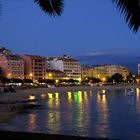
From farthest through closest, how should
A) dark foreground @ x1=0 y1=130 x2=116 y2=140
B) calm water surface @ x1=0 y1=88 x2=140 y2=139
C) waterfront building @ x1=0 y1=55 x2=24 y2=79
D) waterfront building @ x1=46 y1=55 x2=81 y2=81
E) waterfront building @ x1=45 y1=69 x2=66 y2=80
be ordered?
waterfront building @ x1=46 y1=55 x2=81 y2=81 → waterfront building @ x1=45 y1=69 x2=66 y2=80 → waterfront building @ x1=0 y1=55 x2=24 y2=79 → calm water surface @ x1=0 y1=88 x2=140 y2=139 → dark foreground @ x1=0 y1=130 x2=116 y2=140

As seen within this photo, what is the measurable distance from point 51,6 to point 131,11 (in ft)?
3.83

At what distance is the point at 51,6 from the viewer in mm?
4242

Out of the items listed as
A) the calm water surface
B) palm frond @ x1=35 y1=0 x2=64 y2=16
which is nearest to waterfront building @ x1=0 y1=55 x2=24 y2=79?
the calm water surface

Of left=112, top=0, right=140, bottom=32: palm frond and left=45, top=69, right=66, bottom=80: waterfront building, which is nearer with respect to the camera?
left=112, top=0, right=140, bottom=32: palm frond

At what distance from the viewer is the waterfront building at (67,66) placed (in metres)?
185

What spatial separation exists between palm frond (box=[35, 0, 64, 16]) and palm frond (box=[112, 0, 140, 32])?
959 millimetres

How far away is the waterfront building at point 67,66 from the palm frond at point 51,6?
6909 inches

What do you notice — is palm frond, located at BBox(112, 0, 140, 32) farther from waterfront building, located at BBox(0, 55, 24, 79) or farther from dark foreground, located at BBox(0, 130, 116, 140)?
waterfront building, located at BBox(0, 55, 24, 79)

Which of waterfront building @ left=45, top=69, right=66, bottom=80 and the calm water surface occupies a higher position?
waterfront building @ left=45, top=69, right=66, bottom=80

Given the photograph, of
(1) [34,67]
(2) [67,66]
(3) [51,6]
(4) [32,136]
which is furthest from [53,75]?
(3) [51,6]

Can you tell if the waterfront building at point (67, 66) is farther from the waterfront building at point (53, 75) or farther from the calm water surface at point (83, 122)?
the calm water surface at point (83, 122)

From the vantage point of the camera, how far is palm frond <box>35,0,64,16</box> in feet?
13.5

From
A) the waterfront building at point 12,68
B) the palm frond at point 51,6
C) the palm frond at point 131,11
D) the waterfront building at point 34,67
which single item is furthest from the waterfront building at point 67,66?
the palm frond at point 131,11

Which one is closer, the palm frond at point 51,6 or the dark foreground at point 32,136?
the palm frond at point 51,6
